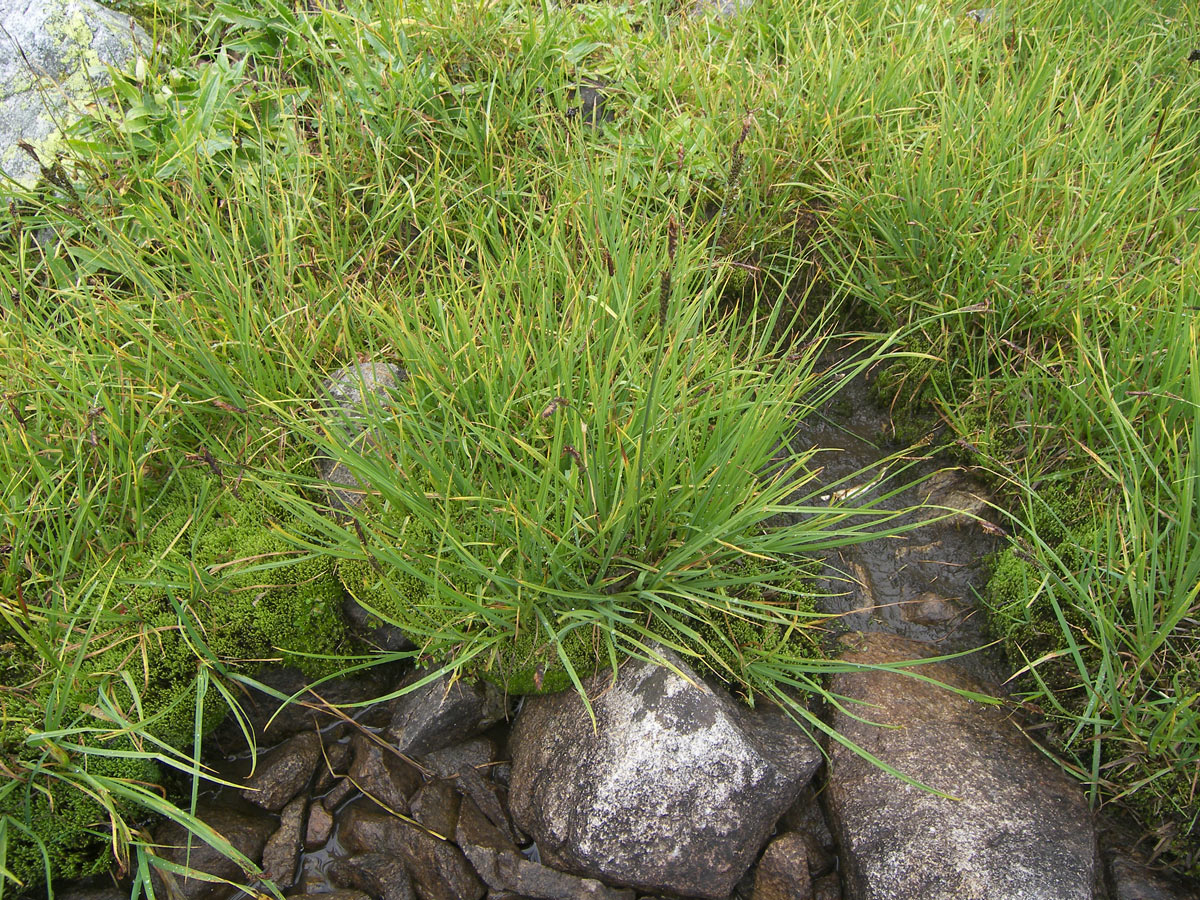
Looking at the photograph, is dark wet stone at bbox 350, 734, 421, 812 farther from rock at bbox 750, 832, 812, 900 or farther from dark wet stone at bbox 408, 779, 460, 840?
rock at bbox 750, 832, 812, 900

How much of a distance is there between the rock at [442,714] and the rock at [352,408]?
2.06ft

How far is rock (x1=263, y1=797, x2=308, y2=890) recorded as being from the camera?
224 cm

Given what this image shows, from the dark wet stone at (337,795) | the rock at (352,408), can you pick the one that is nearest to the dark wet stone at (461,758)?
the dark wet stone at (337,795)

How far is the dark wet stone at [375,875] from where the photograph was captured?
2.21m

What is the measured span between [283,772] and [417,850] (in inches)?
19.1

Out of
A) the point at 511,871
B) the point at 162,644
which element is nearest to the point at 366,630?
the point at 162,644

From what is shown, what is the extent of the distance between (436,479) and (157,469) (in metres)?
1.08

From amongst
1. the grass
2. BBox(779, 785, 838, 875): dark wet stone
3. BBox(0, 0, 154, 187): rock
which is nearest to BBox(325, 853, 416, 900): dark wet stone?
the grass

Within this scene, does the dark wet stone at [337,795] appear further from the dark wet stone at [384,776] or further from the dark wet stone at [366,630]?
the dark wet stone at [366,630]

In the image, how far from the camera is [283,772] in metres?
2.39

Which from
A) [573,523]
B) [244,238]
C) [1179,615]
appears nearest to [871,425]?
[1179,615]

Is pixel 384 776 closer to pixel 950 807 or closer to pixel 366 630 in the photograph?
pixel 366 630

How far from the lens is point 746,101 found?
3418mm

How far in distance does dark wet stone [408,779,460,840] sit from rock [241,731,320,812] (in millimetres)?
350
